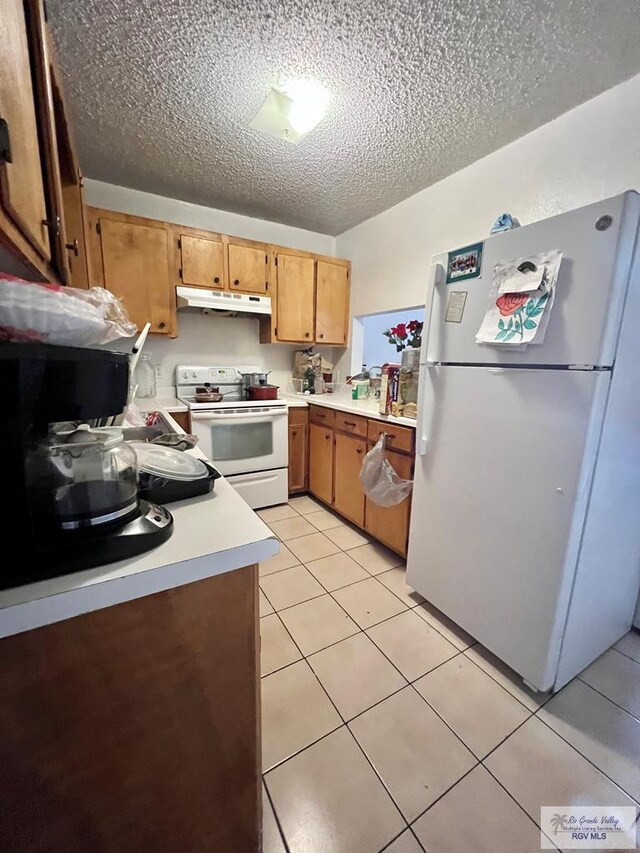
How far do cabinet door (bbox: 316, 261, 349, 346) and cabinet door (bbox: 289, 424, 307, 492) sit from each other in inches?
35.8

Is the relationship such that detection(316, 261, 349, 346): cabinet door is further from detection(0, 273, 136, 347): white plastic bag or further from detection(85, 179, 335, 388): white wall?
detection(0, 273, 136, 347): white plastic bag

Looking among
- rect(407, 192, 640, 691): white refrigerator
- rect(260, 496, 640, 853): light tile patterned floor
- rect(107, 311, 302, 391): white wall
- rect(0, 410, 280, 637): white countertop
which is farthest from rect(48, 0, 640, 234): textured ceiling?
Answer: rect(260, 496, 640, 853): light tile patterned floor

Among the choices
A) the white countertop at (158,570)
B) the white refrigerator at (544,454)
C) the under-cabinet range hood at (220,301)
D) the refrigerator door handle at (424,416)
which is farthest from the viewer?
the under-cabinet range hood at (220,301)

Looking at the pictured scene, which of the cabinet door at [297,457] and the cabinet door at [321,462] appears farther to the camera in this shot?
the cabinet door at [297,457]

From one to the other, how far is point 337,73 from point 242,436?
2079mm

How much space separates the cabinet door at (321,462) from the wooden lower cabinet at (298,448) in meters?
0.05

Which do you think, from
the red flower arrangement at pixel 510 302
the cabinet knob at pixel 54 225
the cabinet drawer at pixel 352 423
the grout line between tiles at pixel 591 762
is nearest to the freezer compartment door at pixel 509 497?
the grout line between tiles at pixel 591 762

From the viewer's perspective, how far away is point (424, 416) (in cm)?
160

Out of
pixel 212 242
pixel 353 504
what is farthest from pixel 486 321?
pixel 212 242

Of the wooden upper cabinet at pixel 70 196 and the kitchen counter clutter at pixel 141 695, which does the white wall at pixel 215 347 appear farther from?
the kitchen counter clutter at pixel 141 695

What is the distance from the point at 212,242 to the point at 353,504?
2.26 m

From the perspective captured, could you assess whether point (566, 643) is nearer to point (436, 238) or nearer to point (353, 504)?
→ point (353, 504)

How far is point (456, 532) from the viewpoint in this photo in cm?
151

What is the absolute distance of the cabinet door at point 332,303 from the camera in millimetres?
3076
